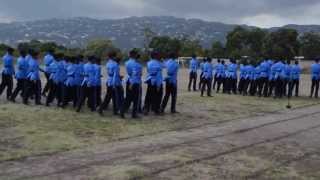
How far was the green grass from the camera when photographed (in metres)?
12.7

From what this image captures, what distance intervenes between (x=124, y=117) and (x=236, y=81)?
43.9 feet

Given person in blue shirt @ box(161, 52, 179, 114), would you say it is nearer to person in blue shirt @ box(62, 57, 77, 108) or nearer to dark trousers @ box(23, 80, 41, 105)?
person in blue shirt @ box(62, 57, 77, 108)

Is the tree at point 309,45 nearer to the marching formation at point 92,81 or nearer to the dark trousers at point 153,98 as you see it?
the marching formation at point 92,81

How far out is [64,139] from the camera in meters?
13.5

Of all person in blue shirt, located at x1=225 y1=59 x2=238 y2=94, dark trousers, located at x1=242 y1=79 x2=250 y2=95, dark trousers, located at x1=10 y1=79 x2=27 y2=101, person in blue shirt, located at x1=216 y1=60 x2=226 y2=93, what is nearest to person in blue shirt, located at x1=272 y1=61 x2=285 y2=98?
dark trousers, located at x1=242 y1=79 x2=250 y2=95


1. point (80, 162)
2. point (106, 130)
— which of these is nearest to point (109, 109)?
point (106, 130)

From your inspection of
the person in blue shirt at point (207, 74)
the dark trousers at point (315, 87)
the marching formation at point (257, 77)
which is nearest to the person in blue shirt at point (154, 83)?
the person in blue shirt at point (207, 74)

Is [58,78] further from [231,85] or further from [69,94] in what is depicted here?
[231,85]

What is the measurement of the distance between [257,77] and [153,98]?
1118 centimetres

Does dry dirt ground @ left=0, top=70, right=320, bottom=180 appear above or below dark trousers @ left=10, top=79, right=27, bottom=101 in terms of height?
below

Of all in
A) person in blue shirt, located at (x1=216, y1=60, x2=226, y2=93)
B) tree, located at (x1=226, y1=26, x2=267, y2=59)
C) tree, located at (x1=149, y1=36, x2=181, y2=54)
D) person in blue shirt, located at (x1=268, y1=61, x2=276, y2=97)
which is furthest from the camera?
tree, located at (x1=226, y1=26, x2=267, y2=59)

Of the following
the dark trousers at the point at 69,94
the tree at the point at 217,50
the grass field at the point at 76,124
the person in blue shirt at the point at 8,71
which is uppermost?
the person in blue shirt at the point at 8,71

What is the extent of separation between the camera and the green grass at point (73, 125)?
1270 cm

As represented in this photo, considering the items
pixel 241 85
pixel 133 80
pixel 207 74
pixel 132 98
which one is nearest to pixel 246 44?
pixel 241 85
